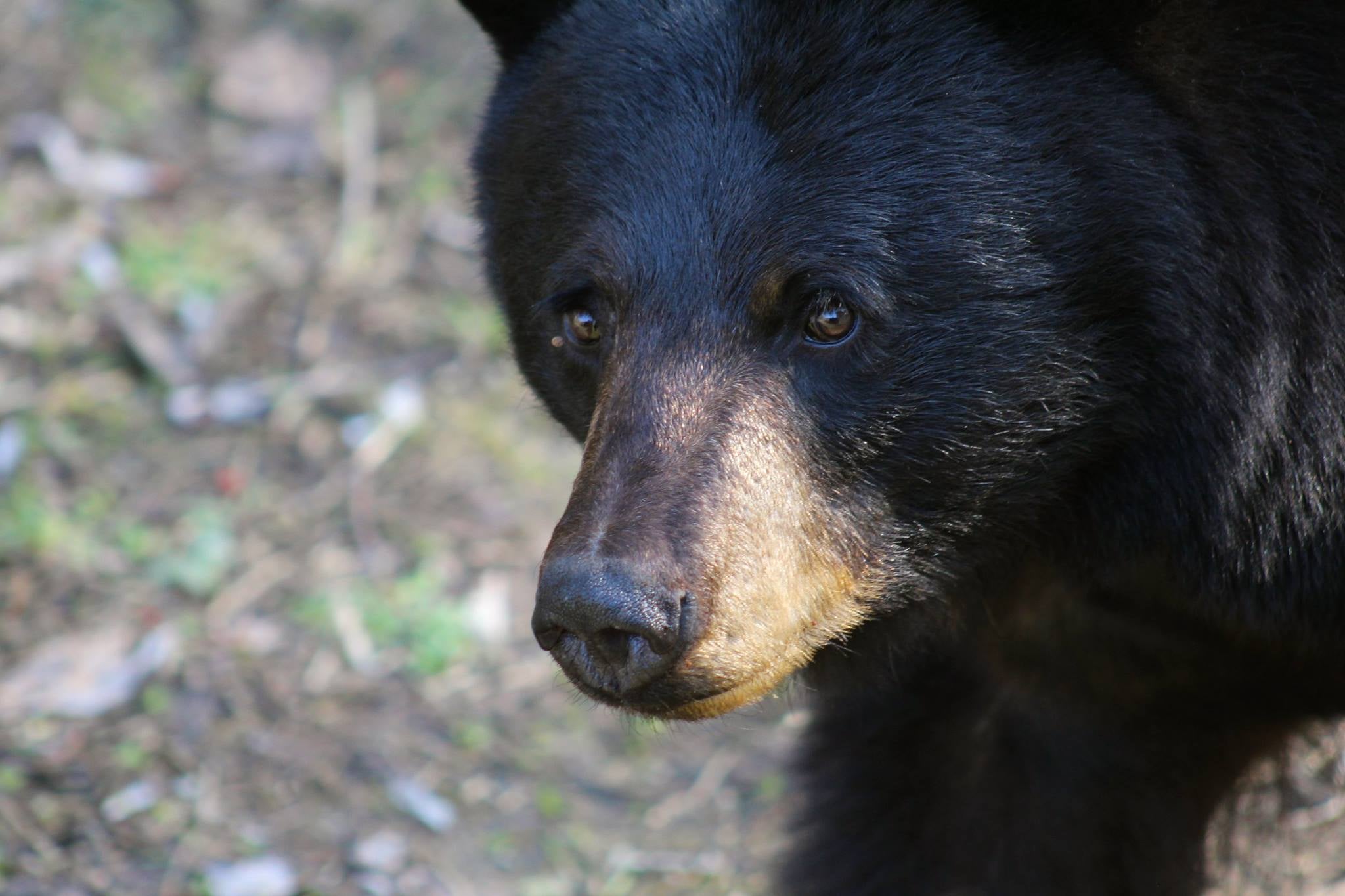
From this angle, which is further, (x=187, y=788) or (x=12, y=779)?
(x=187, y=788)

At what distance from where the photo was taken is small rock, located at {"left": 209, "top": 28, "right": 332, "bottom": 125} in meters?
6.46

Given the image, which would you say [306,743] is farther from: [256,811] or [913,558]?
[913,558]

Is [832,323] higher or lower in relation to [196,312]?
higher

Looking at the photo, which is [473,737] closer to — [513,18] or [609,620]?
[513,18]

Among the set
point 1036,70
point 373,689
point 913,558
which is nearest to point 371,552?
point 373,689

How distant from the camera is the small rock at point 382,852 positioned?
12.8 ft

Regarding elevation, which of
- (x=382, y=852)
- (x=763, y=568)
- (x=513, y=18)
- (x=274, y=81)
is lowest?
(x=382, y=852)

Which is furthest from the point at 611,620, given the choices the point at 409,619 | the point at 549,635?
the point at 409,619

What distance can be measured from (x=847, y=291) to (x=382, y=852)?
2.12m

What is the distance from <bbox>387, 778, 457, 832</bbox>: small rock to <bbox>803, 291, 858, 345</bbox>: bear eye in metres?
2.03

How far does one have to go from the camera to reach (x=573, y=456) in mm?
5246

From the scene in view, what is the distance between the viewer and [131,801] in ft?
12.8

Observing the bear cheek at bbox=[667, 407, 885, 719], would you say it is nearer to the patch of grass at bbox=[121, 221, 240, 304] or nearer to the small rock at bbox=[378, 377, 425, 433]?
the small rock at bbox=[378, 377, 425, 433]

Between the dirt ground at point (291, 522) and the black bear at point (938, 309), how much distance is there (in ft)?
2.56
